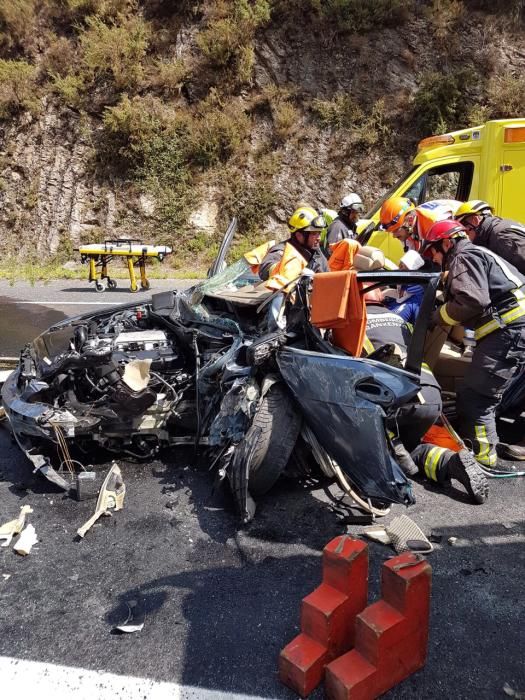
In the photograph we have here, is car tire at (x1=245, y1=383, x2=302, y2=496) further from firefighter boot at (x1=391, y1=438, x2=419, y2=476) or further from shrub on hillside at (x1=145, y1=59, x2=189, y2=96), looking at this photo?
shrub on hillside at (x1=145, y1=59, x2=189, y2=96)

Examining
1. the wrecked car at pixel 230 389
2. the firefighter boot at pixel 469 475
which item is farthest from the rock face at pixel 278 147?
the firefighter boot at pixel 469 475

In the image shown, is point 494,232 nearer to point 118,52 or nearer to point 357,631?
point 357,631

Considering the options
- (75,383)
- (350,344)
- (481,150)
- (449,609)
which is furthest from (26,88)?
(449,609)

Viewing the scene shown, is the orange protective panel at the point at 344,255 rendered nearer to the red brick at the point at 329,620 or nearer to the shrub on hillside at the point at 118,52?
the red brick at the point at 329,620

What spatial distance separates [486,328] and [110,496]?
8.49 ft

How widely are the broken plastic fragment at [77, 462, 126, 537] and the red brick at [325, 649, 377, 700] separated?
1.63 meters

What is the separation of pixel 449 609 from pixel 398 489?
21.1 inches

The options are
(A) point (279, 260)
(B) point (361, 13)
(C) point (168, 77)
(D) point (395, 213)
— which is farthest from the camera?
(C) point (168, 77)

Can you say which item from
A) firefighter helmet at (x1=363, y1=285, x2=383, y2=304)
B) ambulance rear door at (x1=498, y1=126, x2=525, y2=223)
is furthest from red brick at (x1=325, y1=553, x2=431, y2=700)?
ambulance rear door at (x1=498, y1=126, x2=525, y2=223)

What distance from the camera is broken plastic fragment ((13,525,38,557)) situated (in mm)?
2799

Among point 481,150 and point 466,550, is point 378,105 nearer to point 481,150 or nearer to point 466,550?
point 481,150

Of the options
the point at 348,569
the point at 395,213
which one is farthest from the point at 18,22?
the point at 348,569

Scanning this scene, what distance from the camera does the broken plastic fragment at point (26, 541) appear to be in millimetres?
2799

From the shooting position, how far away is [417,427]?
10.7 feet
